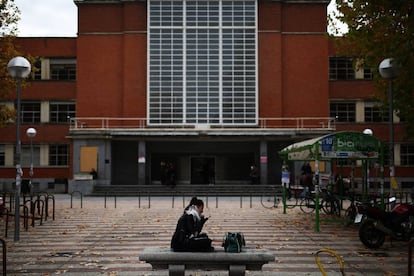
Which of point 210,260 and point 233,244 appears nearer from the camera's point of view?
point 210,260

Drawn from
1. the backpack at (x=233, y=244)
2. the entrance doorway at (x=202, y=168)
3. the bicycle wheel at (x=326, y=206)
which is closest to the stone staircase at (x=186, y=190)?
the entrance doorway at (x=202, y=168)

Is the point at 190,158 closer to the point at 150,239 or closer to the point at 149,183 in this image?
the point at 149,183

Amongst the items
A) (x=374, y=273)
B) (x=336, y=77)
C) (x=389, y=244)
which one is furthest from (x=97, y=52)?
(x=374, y=273)

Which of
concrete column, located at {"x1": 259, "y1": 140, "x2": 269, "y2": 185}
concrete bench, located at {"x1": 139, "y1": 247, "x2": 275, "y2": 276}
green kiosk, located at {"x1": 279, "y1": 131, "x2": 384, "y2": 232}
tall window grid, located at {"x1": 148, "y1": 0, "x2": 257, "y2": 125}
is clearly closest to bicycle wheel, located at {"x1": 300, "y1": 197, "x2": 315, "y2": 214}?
green kiosk, located at {"x1": 279, "y1": 131, "x2": 384, "y2": 232}

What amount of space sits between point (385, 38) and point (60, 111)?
33.0 m

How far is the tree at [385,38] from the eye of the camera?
14512 millimetres

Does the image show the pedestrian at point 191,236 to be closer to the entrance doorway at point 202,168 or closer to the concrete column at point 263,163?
the concrete column at point 263,163

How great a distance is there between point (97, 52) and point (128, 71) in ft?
9.63

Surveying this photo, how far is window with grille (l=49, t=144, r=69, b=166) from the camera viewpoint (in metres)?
45.5

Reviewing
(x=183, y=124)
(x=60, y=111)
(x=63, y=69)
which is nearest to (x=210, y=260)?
(x=183, y=124)

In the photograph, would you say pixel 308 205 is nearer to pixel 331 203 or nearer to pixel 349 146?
pixel 331 203

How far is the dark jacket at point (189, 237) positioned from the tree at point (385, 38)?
7.32 meters

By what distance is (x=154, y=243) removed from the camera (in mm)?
14242

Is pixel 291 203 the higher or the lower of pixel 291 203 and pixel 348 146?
the lower
